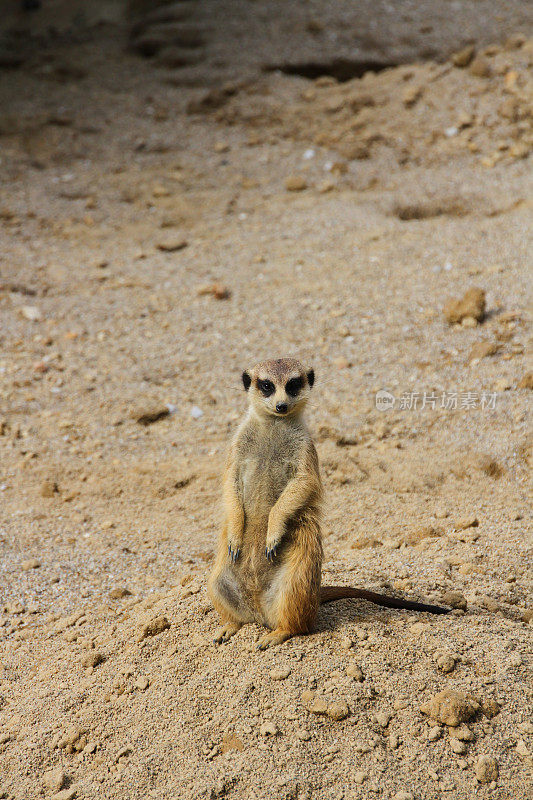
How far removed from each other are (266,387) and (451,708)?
1054mm

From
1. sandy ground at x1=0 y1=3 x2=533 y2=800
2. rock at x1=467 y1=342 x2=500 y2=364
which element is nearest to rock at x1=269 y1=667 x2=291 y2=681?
sandy ground at x1=0 y1=3 x2=533 y2=800

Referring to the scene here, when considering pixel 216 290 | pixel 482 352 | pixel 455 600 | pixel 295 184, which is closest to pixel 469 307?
pixel 482 352

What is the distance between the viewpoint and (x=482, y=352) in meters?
4.41

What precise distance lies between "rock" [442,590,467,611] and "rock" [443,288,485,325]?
2398mm

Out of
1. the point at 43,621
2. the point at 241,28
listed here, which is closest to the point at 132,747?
the point at 43,621

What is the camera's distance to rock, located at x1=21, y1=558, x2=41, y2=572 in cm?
320

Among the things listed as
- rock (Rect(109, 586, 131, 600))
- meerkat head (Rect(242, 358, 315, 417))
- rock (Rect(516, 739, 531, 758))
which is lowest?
rock (Rect(109, 586, 131, 600))

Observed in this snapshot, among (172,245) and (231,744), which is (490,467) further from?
(172,245)

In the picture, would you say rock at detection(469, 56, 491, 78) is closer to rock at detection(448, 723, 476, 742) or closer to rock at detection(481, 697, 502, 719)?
rock at detection(481, 697, 502, 719)

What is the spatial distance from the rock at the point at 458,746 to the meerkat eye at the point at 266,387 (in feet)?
3.61

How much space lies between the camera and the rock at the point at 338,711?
2.04 meters

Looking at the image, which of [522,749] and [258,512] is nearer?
[522,749]

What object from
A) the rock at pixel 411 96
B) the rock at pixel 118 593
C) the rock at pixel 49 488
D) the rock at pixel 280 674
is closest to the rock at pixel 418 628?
the rock at pixel 280 674

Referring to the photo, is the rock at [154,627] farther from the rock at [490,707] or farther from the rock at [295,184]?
the rock at [295,184]
